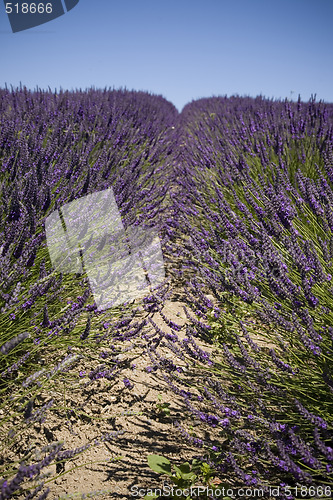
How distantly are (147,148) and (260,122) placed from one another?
1.72m

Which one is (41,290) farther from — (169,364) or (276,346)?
(276,346)

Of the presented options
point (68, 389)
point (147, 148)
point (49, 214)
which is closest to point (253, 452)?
point (68, 389)

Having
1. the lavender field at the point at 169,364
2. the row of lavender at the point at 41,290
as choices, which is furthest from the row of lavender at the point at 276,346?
the row of lavender at the point at 41,290

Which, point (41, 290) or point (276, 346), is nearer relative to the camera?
point (41, 290)

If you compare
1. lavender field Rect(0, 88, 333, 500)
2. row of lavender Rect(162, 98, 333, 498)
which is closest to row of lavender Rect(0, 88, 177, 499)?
lavender field Rect(0, 88, 333, 500)

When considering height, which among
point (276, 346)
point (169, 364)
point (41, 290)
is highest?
point (41, 290)

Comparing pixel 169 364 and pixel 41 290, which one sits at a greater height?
pixel 41 290

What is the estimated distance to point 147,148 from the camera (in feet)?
14.1

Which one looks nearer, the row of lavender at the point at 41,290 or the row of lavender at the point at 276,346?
the row of lavender at the point at 276,346

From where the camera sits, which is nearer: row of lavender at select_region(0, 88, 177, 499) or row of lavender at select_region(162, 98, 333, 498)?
row of lavender at select_region(162, 98, 333, 498)

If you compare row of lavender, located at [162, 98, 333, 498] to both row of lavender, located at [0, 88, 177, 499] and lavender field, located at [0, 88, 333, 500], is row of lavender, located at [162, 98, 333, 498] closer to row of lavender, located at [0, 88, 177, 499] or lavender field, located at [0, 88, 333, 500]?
lavender field, located at [0, 88, 333, 500]

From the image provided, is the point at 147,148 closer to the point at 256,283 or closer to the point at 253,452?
the point at 256,283

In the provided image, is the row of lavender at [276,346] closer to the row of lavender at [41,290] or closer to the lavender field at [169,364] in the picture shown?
the lavender field at [169,364]

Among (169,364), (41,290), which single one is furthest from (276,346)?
(41,290)
